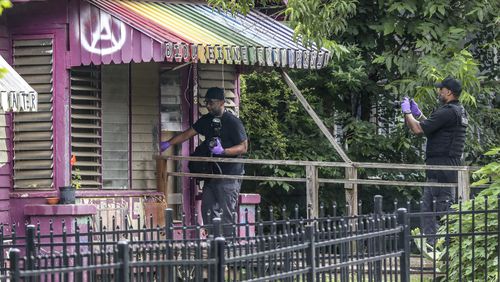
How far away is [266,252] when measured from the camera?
892cm

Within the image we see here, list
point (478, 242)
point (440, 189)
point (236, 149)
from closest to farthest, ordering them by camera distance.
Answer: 1. point (478, 242)
2. point (440, 189)
3. point (236, 149)

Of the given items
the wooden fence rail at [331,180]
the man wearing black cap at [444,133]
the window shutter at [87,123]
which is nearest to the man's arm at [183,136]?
Answer: the wooden fence rail at [331,180]

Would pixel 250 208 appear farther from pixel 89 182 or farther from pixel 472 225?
pixel 472 225

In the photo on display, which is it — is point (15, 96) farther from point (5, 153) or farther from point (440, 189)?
point (440, 189)

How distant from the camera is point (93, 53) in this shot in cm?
1590

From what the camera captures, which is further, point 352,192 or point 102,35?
point 352,192

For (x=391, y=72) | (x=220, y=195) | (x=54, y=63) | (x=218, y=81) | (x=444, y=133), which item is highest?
(x=391, y=72)

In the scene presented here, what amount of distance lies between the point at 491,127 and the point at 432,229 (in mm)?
7954

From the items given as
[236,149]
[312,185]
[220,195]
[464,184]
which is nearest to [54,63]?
[236,149]

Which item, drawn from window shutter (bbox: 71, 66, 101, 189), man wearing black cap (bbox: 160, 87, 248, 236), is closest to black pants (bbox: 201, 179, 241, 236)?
man wearing black cap (bbox: 160, 87, 248, 236)

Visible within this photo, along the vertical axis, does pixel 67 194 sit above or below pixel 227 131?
below

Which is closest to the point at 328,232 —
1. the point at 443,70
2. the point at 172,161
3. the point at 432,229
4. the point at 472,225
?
the point at 472,225

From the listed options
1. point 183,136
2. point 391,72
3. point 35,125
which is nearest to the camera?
point 35,125

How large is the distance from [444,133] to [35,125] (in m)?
4.79
